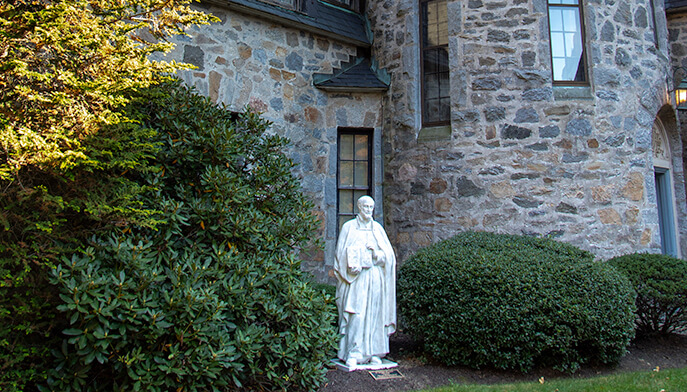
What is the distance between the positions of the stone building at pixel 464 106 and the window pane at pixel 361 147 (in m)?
0.02

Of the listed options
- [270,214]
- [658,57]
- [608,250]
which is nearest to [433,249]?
[270,214]

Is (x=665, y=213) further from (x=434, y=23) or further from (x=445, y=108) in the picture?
(x=434, y=23)

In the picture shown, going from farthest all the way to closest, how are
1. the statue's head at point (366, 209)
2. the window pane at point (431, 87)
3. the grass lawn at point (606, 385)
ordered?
the window pane at point (431, 87) → the statue's head at point (366, 209) → the grass lawn at point (606, 385)

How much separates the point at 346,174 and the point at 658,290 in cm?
486

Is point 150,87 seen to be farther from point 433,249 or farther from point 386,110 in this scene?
point 386,110

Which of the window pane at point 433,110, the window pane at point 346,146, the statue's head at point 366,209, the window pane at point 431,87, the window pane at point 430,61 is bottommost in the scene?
the statue's head at point 366,209

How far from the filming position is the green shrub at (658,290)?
20.6 feet

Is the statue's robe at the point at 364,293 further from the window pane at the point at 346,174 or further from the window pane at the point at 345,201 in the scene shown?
the window pane at the point at 346,174

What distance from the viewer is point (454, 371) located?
5.48m

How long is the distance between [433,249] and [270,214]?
2.31 m

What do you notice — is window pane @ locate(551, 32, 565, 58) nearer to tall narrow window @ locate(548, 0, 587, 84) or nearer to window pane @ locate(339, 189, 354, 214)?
tall narrow window @ locate(548, 0, 587, 84)

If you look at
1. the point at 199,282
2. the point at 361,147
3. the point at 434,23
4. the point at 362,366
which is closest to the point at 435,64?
the point at 434,23

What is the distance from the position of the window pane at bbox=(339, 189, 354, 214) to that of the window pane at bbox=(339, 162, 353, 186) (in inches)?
5.5

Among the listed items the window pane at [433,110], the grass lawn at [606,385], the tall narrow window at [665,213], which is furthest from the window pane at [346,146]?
the tall narrow window at [665,213]
